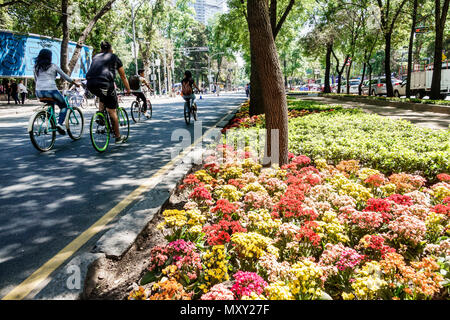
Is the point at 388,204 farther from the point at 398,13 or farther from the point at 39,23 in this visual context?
the point at 39,23

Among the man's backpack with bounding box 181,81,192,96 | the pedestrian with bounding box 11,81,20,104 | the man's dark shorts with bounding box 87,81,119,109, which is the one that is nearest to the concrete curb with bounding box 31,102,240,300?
the man's dark shorts with bounding box 87,81,119,109

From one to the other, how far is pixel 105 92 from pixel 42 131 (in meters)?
1.55

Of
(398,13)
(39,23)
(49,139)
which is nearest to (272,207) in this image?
(49,139)

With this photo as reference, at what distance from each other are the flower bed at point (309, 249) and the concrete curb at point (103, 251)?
0.94 ft

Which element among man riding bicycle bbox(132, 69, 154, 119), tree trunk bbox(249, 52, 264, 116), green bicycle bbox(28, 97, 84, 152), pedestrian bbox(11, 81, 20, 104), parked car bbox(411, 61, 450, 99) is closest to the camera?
green bicycle bbox(28, 97, 84, 152)

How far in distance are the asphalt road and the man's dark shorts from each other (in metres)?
1.02

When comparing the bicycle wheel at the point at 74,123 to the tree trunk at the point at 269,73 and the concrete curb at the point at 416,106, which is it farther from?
the concrete curb at the point at 416,106

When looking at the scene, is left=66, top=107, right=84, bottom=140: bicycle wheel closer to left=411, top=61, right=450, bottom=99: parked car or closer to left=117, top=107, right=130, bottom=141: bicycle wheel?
left=117, top=107, right=130, bottom=141: bicycle wheel

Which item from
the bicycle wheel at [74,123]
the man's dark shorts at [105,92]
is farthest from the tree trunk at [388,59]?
the bicycle wheel at [74,123]

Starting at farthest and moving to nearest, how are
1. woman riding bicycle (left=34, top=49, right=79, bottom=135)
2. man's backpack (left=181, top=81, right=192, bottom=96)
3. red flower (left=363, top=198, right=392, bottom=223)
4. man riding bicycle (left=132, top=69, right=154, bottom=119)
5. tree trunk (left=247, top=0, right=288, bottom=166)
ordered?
man riding bicycle (left=132, top=69, right=154, bottom=119)
man's backpack (left=181, top=81, right=192, bottom=96)
woman riding bicycle (left=34, top=49, right=79, bottom=135)
tree trunk (left=247, top=0, right=288, bottom=166)
red flower (left=363, top=198, right=392, bottom=223)

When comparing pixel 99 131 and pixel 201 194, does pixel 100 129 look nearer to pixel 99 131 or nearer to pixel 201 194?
pixel 99 131

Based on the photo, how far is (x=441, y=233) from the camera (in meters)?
2.76

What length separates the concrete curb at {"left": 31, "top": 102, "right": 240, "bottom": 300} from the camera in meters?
2.07
